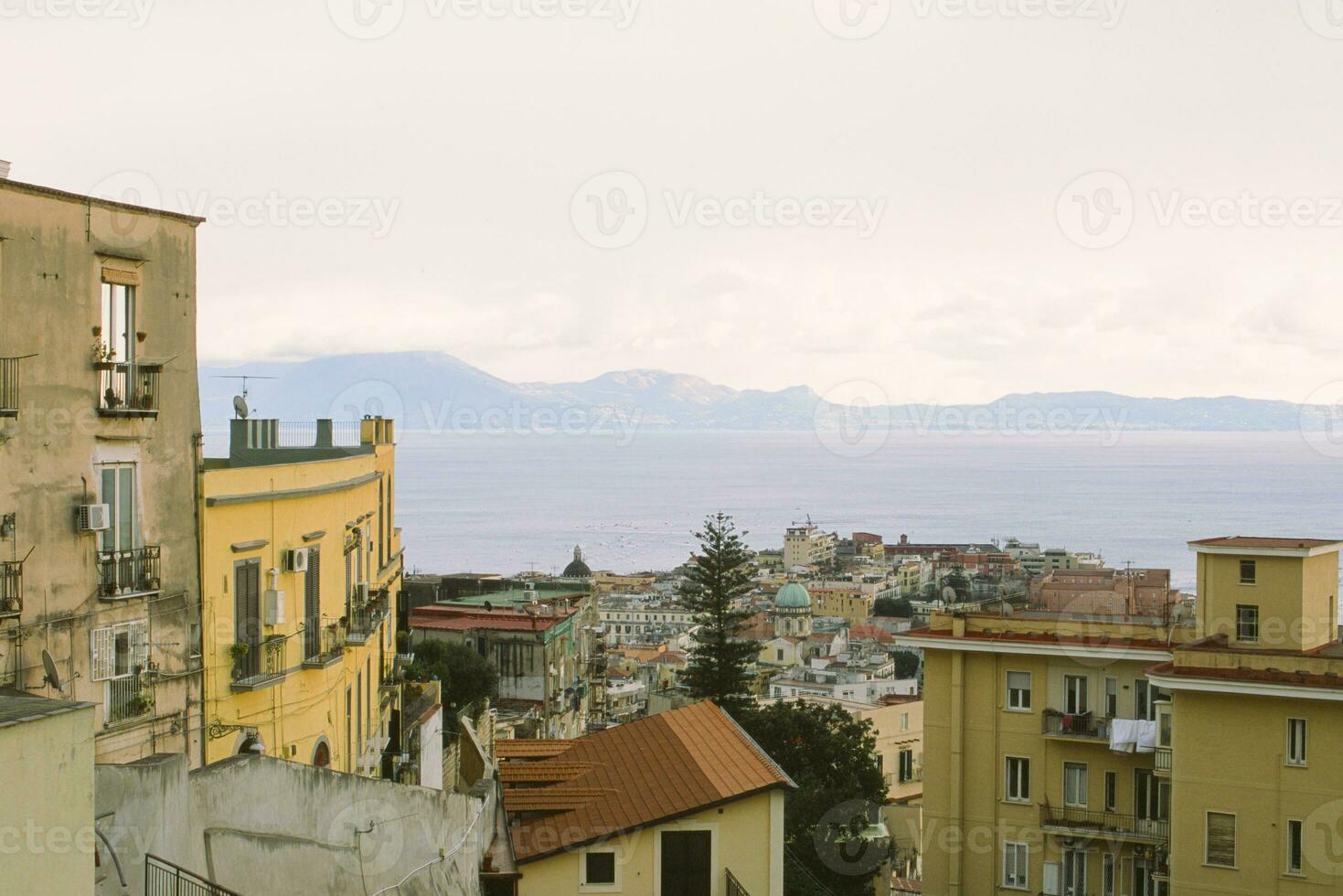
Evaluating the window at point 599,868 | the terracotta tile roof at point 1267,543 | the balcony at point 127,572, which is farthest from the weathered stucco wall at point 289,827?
the terracotta tile roof at point 1267,543

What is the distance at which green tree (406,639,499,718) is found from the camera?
3130 cm

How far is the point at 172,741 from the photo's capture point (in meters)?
11.4

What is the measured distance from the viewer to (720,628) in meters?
35.3

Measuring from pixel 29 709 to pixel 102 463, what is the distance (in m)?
5.98

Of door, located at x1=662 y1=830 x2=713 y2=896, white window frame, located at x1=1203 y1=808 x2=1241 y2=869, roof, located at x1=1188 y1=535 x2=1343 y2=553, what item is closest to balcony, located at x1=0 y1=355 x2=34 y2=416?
door, located at x1=662 y1=830 x2=713 y2=896

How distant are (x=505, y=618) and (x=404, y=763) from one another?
62.9 feet

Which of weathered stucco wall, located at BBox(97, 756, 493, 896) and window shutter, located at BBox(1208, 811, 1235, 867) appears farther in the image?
window shutter, located at BBox(1208, 811, 1235, 867)

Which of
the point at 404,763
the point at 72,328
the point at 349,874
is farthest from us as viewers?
the point at 404,763

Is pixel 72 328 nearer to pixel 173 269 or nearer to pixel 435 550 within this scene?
pixel 173 269

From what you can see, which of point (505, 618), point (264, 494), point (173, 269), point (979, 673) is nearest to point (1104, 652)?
point (979, 673)

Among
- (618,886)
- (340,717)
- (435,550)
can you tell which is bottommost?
(435,550)

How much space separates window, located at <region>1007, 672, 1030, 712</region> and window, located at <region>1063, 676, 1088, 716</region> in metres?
0.55

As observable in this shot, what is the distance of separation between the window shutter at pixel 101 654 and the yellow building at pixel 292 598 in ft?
3.31

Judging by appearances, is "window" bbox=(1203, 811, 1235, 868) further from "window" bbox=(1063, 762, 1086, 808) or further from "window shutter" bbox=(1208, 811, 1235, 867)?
"window" bbox=(1063, 762, 1086, 808)
